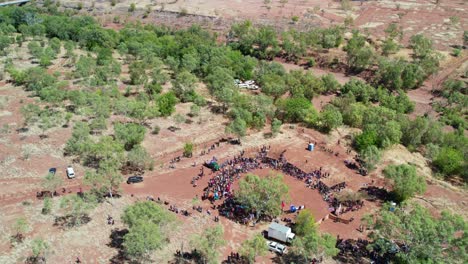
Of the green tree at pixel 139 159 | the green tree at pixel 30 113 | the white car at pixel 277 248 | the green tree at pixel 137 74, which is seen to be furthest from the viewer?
the green tree at pixel 137 74

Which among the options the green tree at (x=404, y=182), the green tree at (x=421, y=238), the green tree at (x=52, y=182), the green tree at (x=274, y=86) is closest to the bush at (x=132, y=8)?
the green tree at (x=274, y=86)

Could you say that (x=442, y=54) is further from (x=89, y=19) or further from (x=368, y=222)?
(x=89, y=19)

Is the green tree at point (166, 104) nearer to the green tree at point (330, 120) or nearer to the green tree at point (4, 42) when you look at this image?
the green tree at point (330, 120)

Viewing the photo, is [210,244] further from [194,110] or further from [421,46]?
[421,46]

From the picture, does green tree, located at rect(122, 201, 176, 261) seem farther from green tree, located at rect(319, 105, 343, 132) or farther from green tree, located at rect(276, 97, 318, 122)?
green tree, located at rect(276, 97, 318, 122)

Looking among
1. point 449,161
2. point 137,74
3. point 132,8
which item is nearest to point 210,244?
point 449,161

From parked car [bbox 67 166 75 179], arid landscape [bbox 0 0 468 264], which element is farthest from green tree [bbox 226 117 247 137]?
parked car [bbox 67 166 75 179]
